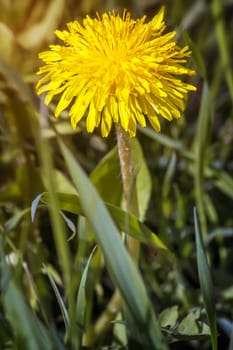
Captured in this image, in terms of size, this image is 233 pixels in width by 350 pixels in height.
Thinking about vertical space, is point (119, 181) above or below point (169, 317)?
above

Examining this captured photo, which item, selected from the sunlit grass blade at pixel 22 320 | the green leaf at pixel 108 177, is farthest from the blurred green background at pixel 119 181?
the sunlit grass blade at pixel 22 320

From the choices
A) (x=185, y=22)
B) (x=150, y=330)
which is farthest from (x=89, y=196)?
(x=185, y=22)

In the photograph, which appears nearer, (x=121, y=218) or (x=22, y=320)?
(x=22, y=320)

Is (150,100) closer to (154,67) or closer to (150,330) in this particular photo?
(154,67)

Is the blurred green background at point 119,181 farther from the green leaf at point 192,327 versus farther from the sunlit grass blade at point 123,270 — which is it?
the sunlit grass blade at point 123,270

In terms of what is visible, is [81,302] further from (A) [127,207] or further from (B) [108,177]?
(B) [108,177]

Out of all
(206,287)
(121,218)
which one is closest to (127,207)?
(121,218)

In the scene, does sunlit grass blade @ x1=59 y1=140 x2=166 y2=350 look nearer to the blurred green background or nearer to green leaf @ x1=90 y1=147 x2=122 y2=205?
the blurred green background
